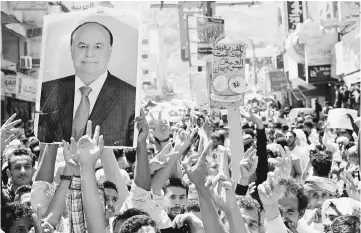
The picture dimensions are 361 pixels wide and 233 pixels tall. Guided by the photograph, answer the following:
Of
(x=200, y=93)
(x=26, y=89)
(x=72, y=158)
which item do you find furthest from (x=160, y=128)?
(x=200, y=93)

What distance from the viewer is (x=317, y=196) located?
19.5 feet

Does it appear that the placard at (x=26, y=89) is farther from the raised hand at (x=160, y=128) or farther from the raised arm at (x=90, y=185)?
the raised arm at (x=90, y=185)

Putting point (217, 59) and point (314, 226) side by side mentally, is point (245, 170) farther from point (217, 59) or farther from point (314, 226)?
point (217, 59)

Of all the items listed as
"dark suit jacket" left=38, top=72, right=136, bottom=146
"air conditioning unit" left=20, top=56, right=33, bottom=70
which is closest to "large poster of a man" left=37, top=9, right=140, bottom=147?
"dark suit jacket" left=38, top=72, right=136, bottom=146

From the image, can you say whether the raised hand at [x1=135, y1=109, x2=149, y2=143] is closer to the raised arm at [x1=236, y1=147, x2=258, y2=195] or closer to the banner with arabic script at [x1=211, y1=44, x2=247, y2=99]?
the raised arm at [x1=236, y1=147, x2=258, y2=195]

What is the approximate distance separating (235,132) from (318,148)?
345 centimetres

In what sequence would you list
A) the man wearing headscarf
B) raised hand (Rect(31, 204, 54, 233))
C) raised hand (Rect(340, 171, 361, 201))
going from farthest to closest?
1. raised hand (Rect(340, 171, 361, 201))
2. the man wearing headscarf
3. raised hand (Rect(31, 204, 54, 233))

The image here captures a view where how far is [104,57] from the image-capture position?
475 centimetres

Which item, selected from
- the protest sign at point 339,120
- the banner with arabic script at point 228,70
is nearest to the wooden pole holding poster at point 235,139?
the banner with arabic script at point 228,70

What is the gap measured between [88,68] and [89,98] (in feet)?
0.71

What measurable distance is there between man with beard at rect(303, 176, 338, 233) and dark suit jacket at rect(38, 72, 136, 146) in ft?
6.38

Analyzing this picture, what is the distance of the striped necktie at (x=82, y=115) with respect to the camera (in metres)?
4.58

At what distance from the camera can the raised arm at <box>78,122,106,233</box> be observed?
12.9 ft

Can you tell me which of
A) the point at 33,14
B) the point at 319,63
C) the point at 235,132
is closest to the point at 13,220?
the point at 235,132
